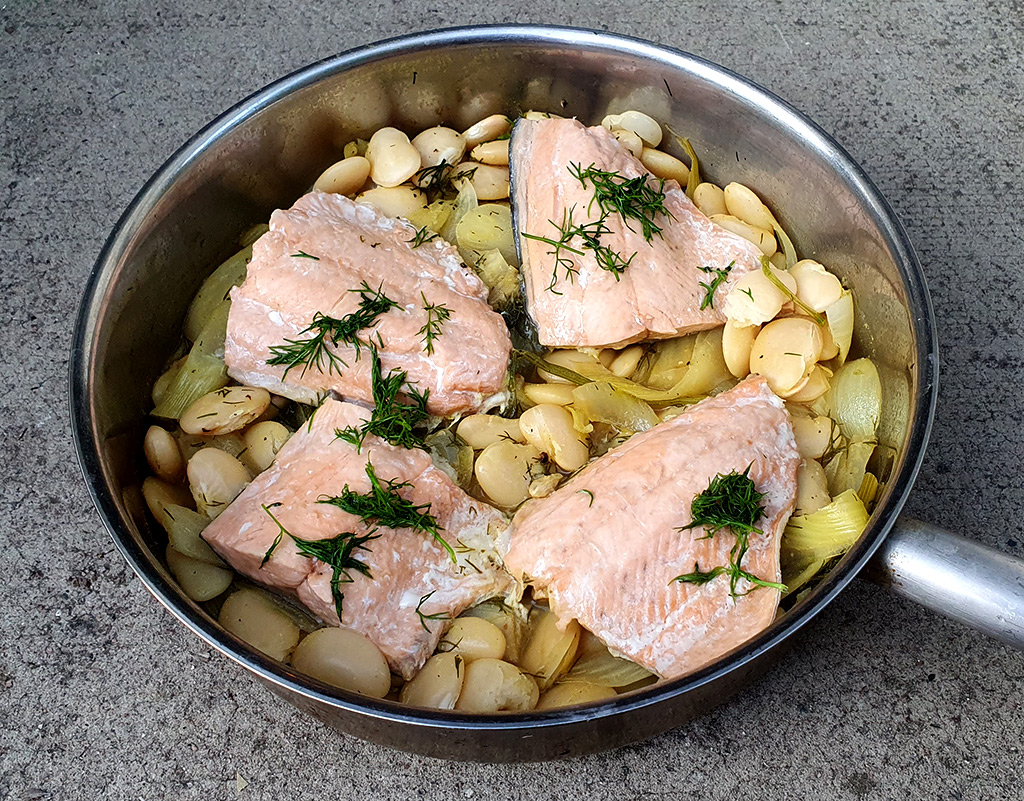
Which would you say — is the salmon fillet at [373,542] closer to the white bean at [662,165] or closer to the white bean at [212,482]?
the white bean at [212,482]

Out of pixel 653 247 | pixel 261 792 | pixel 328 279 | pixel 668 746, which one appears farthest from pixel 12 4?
pixel 668 746

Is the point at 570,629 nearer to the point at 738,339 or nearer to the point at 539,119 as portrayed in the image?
the point at 738,339

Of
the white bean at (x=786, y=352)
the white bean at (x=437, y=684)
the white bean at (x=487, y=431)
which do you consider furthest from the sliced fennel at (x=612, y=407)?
the white bean at (x=437, y=684)

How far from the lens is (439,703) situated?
1764 millimetres

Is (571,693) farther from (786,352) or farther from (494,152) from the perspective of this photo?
(494,152)

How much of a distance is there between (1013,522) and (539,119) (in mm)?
1500

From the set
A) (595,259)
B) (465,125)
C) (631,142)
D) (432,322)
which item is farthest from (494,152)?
(432,322)

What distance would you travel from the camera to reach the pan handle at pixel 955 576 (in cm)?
152

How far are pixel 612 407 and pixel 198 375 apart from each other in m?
0.90

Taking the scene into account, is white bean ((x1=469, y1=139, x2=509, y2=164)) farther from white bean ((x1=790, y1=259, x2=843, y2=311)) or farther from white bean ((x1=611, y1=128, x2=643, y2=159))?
white bean ((x1=790, y1=259, x2=843, y2=311))

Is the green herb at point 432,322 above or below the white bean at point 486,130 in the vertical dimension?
below

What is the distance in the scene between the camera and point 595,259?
2.09 m

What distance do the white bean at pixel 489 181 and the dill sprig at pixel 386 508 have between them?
82cm

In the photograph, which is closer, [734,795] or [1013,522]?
[734,795]
